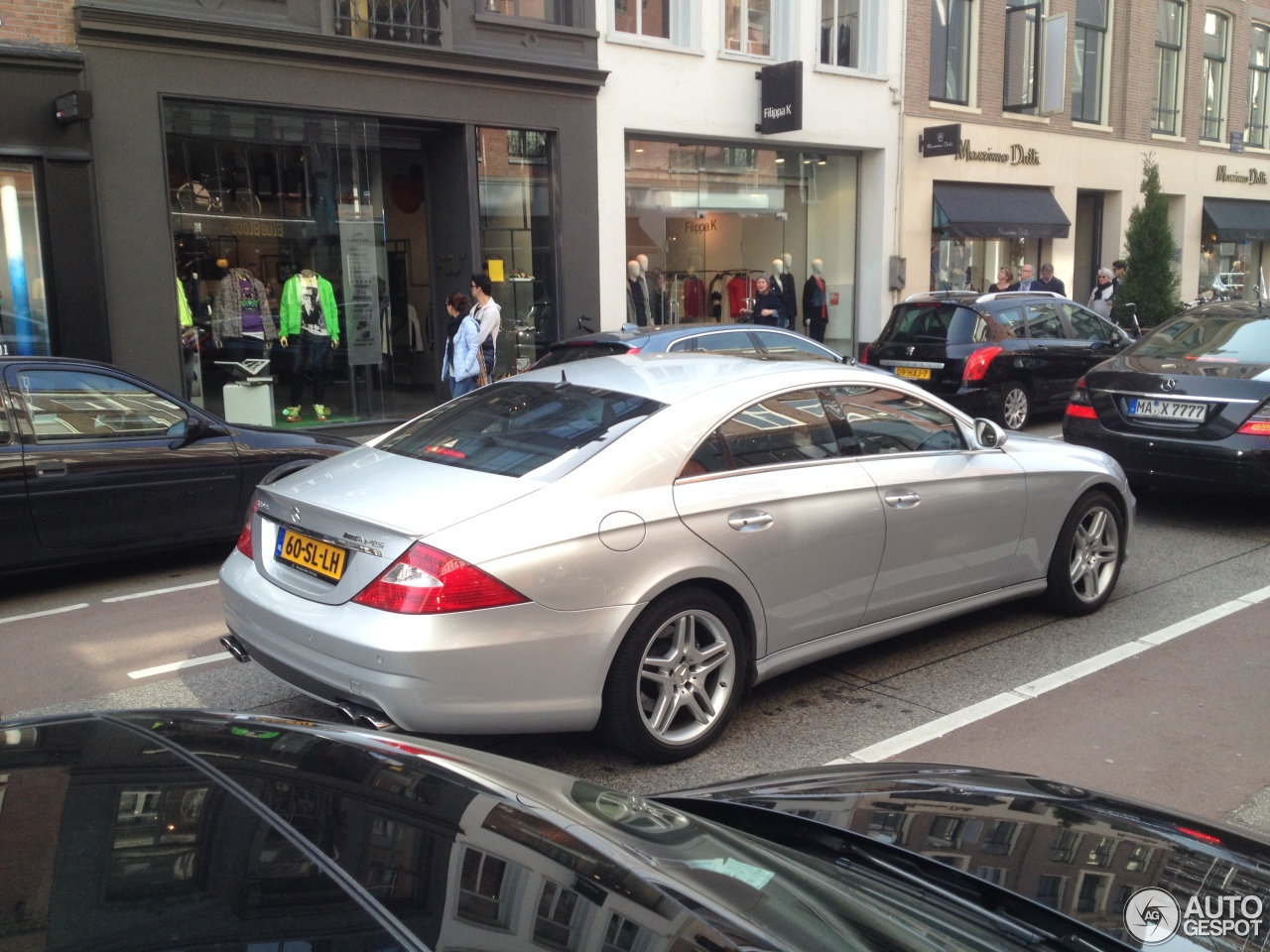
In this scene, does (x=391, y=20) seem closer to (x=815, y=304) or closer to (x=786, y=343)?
(x=786, y=343)

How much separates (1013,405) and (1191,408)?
195 inches

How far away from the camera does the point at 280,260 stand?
45.9ft

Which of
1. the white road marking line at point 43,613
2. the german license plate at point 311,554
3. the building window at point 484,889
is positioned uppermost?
the building window at point 484,889

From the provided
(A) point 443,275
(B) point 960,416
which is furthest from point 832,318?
(B) point 960,416

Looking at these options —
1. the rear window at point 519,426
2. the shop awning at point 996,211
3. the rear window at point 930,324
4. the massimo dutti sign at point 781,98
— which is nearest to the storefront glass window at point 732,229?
the massimo dutti sign at point 781,98

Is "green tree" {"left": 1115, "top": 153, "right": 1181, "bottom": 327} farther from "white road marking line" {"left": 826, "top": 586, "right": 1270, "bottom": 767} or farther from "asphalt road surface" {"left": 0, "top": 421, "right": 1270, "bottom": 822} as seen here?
"white road marking line" {"left": 826, "top": 586, "right": 1270, "bottom": 767}

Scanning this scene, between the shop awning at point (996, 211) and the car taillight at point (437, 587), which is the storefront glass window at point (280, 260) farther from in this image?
the shop awning at point (996, 211)

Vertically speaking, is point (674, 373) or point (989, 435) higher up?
point (674, 373)

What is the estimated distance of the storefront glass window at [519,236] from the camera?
15.5 m

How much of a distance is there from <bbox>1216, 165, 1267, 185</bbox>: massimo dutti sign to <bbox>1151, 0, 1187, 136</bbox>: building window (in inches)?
93.6

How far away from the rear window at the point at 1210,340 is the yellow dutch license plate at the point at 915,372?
3.59 m

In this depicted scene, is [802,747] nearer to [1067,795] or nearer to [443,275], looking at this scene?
[1067,795]

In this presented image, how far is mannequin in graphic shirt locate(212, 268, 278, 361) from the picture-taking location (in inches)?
532

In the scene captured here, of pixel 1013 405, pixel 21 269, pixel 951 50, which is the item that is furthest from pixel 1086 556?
pixel 951 50
